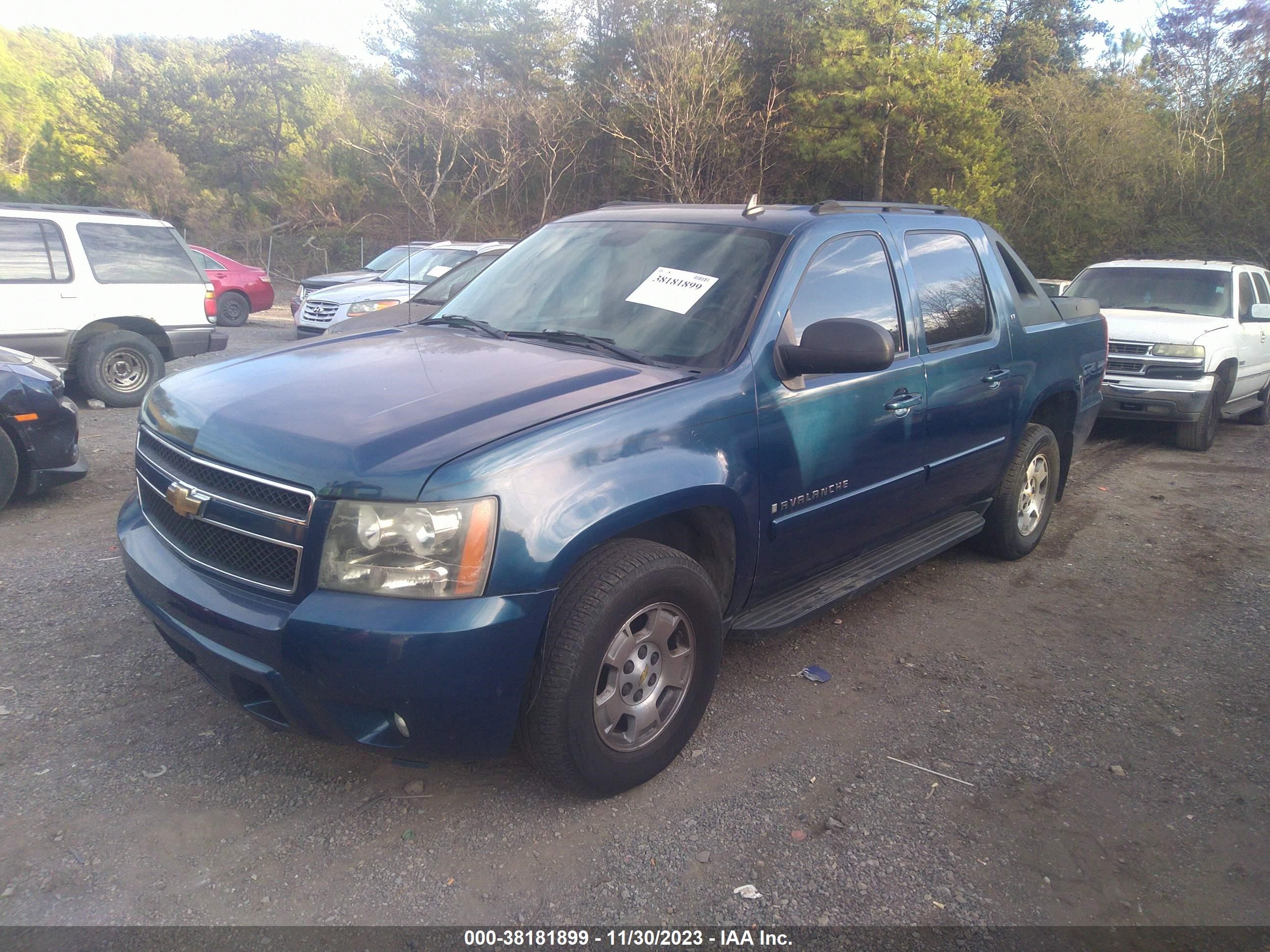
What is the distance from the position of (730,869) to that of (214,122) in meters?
44.4

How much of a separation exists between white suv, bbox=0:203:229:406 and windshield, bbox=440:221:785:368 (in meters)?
6.30

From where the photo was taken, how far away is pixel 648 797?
309 centimetres

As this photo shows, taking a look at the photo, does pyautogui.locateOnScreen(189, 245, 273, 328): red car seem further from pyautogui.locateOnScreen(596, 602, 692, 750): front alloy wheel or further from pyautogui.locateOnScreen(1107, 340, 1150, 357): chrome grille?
pyautogui.locateOnScreen(596, 602, 692, 750): front alloy wheel

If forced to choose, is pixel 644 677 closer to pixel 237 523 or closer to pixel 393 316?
pixel 237 523

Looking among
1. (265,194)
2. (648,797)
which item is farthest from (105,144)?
(648,797)

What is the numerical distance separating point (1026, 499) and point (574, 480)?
11.9 feet

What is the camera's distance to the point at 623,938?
248 cm

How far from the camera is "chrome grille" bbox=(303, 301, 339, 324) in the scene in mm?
12391

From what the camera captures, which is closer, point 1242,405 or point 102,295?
point 102,295

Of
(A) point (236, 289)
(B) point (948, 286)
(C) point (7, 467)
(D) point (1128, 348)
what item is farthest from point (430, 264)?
(B) point (948, 286)

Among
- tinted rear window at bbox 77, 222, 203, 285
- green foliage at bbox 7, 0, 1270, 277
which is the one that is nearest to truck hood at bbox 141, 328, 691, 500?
tinted rear window at bbox 77, 222, 203, 285

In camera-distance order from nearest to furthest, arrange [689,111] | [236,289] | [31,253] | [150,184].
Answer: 1. [31,253]
2. [236,289]
3. [689,111]
4. [150,184]

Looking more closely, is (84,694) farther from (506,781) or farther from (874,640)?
(874,640)

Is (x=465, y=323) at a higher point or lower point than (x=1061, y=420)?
higher
